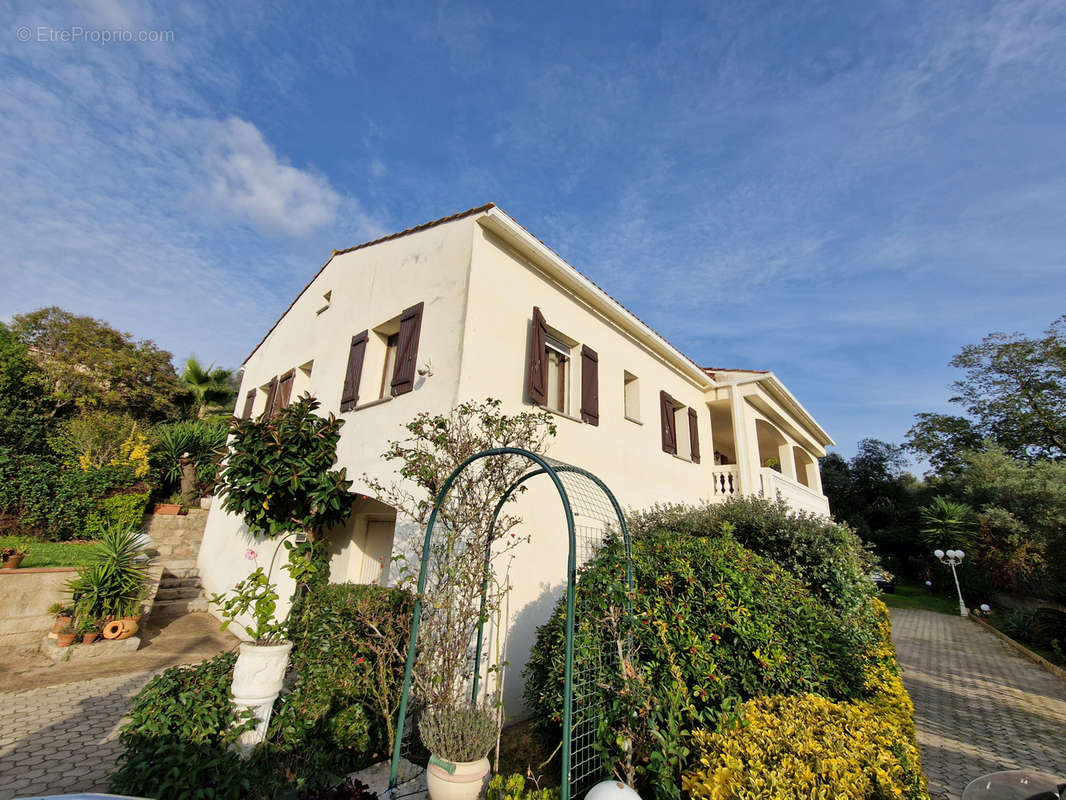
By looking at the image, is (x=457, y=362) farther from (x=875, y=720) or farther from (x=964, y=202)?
(x=964, y=202)

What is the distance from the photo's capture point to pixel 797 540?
706 centimetres

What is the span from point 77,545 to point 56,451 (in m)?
4.59

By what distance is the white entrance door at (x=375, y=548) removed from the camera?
23.6 feet

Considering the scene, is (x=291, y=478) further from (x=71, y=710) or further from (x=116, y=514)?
(x=116, y=514)

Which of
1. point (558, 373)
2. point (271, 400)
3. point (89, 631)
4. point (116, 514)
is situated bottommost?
point (89, 631)

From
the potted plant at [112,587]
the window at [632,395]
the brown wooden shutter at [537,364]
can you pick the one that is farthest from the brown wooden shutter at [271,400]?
the window at [632,395]

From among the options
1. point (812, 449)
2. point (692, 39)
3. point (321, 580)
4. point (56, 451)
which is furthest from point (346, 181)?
point (812, 449)

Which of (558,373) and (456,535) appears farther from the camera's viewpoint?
(558,373)

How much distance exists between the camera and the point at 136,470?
1268 cm

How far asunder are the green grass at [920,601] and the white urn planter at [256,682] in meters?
25.0

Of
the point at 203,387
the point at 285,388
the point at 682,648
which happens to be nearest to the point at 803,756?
the point at 682,648

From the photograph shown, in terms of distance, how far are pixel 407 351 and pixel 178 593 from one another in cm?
926

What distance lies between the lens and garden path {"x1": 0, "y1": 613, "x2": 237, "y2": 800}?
3.83 meters

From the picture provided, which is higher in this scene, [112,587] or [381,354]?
[381,354]
